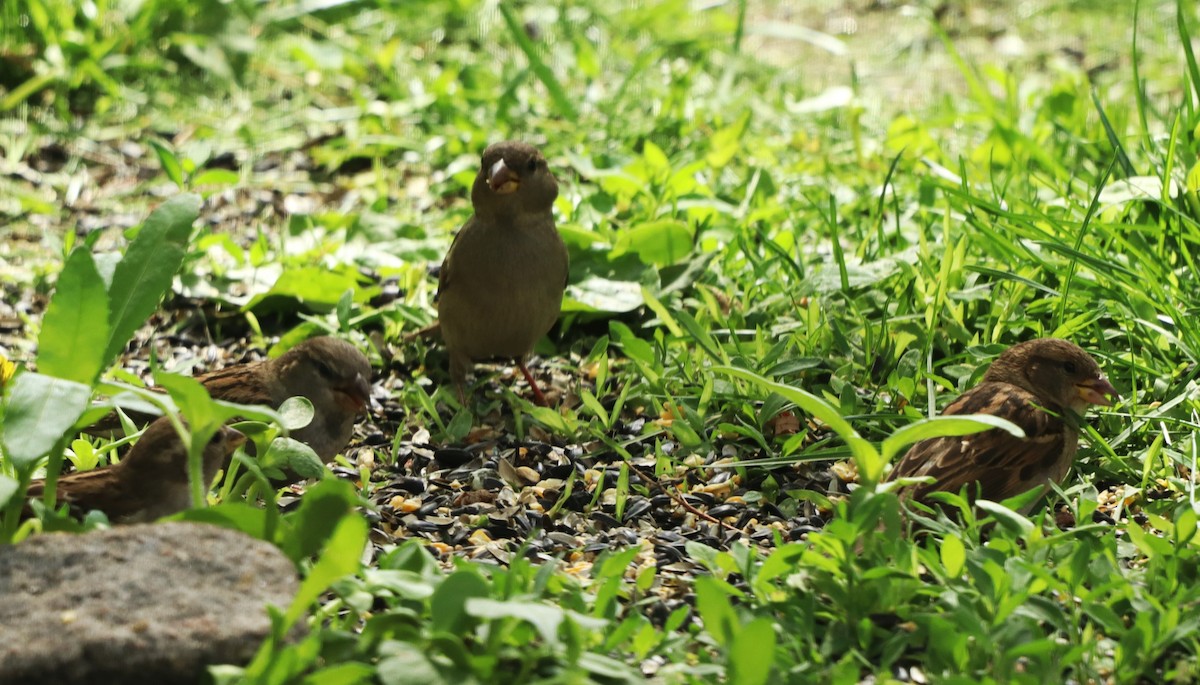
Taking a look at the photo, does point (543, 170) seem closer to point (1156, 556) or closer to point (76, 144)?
point (1156, 556)

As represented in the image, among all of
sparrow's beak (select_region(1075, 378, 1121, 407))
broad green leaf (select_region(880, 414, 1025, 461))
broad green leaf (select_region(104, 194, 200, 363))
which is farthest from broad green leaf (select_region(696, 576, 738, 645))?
sparrow's beak (select_region(1075, 378, 1121, 407))

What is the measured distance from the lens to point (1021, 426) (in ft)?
12.8

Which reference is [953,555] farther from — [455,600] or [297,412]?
[297,412]

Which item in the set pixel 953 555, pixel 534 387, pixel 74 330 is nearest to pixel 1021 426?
pixel 953 555

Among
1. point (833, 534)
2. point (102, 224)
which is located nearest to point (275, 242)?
point (102, 224)

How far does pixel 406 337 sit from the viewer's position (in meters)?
5.42

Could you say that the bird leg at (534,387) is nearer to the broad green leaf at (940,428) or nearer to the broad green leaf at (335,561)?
the broad green leaf at (940,428)

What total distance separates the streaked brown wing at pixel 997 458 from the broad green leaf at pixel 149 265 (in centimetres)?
195

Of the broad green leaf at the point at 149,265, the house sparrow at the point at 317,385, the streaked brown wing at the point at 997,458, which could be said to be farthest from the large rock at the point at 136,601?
the streaked brown wing at the point at 997,458

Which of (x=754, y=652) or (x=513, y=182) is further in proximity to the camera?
(x=513, y=182)

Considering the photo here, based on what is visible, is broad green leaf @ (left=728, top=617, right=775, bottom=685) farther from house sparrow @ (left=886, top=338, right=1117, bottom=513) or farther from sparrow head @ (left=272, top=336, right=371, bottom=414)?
sparrow head @ (left=272, top=336, right=371, bottom=414)

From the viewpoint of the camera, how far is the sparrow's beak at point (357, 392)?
438 centimetres

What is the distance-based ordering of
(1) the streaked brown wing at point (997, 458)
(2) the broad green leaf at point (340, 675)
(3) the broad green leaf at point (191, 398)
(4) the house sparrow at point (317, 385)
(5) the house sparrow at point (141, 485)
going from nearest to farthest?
(2) the broad green leaf at point (340, 675) < (3) the broad green leaf at point (191, 398) < (5) the house sparrow at point (141, 485) < (1) the streaked brown wing at point (997, 458) < (4) the house sparrow at point (317, 385)

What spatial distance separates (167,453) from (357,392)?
3.15 feet
